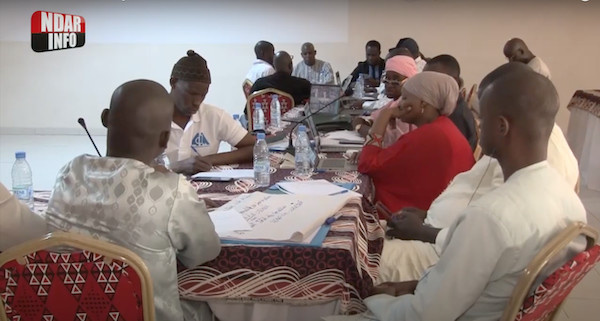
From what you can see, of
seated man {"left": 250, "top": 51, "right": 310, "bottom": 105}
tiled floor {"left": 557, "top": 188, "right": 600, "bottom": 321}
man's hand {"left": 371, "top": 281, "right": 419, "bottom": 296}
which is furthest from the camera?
seated man {"left": 250, "top": 51, "right": 310, "bottom": 105}

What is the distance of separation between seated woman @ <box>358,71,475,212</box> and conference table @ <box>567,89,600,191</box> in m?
3.41

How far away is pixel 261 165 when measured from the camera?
2527mm

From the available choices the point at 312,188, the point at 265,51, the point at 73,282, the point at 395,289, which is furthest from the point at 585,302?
the point at 265,51

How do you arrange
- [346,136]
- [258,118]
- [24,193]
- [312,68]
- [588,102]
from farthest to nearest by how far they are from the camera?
1. [312,68]
2. [588,102]
3. [258,118]
4. [346,136]
5. [24,193]

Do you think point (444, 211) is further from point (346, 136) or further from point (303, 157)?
point (346, 136)

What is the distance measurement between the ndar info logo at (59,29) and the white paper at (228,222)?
7303mm

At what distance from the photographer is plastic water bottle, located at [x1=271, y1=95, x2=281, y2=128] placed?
170 inches

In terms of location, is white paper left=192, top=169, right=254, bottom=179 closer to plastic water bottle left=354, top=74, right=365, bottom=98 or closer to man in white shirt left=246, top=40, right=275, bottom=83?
plastic water bottle left=354, top=74, right=365, bottom=98

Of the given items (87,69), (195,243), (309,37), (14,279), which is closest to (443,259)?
(195,243)

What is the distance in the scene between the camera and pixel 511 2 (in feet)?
27.0

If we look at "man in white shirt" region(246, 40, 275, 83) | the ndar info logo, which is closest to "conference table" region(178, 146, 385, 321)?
"man in white shirt" region(246, 40, 275, 83)

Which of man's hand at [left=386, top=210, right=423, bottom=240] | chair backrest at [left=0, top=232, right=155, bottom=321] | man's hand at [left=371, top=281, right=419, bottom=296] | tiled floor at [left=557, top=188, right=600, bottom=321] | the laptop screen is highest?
the laptop screen

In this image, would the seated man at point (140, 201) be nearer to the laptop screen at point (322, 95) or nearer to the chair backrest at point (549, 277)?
the chair backrest at point (549, 277)

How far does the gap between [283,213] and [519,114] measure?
804 millimetres
